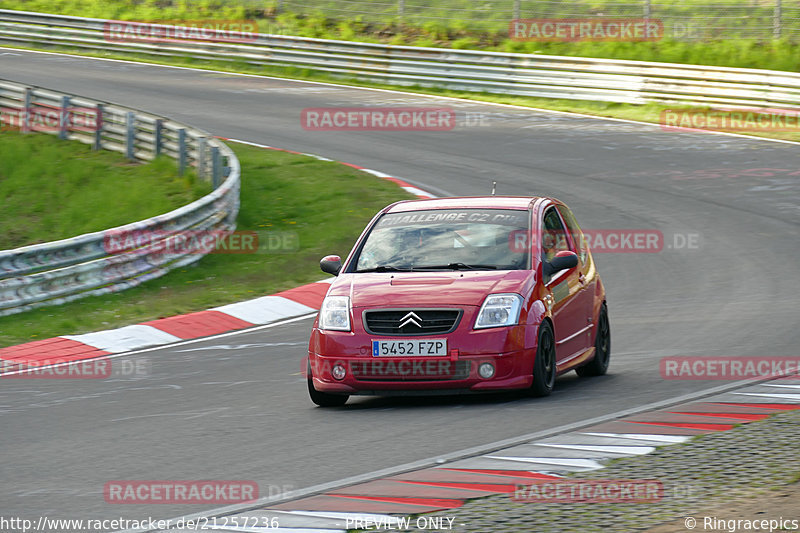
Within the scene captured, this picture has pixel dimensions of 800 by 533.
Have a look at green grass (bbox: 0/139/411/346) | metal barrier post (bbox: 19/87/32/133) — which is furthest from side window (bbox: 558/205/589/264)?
metal barrier post (bbox: 19/87/32/133)

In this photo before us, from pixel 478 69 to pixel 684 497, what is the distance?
25.6 meters

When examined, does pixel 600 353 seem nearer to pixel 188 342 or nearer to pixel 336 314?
pixel 336 314

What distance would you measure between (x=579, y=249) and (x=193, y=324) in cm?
474

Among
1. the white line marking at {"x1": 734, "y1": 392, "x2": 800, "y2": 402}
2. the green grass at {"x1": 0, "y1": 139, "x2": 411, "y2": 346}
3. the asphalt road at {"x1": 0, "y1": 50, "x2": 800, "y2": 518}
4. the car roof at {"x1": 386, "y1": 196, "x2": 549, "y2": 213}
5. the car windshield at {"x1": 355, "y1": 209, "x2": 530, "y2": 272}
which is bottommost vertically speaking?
the green grass at {"x1": 0, "y1": 139, "x2": 411, "y2": 346}

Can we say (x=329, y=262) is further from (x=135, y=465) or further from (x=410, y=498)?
(x=410, y=498)

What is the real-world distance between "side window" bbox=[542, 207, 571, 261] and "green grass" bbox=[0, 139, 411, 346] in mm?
5467

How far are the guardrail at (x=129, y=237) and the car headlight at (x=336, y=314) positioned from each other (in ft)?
19.5

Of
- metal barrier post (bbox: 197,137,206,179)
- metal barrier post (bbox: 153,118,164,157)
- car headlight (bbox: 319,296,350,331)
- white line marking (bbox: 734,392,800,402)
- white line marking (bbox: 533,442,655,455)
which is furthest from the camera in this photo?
metal barrier post (bbox: 153,118,164,157)

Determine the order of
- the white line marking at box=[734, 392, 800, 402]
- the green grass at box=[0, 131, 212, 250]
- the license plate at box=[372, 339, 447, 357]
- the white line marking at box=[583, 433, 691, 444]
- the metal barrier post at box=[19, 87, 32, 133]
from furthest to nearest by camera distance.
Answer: the metal barrier post at box=[19, 87, 32, 133] → the green grass at box=[0, 131, 212, 250] → the license plate at box=[372, 339, 447, 357] → the white line marking at box=[734, 392, 800, 402] → the white line marking at box=[583, 433, 691, 444]

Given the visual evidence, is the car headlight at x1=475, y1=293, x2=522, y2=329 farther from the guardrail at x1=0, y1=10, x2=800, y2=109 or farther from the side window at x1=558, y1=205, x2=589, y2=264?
the guardrail at x1=0, y1=10, x2=800, y2=109

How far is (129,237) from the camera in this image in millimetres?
15094

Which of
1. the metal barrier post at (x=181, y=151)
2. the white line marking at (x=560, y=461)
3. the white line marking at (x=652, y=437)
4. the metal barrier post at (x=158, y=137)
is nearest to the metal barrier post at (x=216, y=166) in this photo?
the metal barrier post at (x=181, y=151)

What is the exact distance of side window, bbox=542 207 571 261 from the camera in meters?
9.64

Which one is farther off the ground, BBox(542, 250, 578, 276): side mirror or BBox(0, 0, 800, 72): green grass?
BBox(0, 0, 800, 72): green grass
